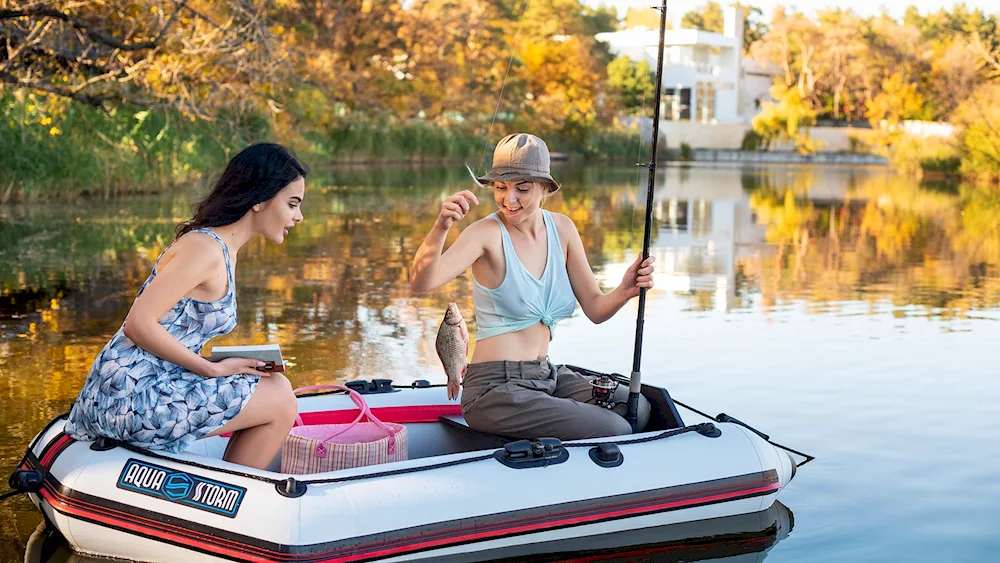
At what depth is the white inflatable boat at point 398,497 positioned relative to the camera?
13.1 ft

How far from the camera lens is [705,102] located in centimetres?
6038

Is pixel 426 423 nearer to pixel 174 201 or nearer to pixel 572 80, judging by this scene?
pixel 174 201

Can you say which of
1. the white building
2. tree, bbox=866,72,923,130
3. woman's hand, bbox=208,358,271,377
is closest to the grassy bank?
woman's hand, bbox=208,358,271,377

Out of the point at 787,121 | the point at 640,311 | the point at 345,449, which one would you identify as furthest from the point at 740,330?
the point at 787,121

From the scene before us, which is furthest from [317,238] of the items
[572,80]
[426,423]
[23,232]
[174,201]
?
[572,80]

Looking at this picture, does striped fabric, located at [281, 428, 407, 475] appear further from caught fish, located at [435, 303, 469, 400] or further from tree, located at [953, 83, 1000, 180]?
tree, located at [953, 83, 1000, 180]

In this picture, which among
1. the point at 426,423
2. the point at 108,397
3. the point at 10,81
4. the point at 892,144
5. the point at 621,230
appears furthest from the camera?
the point at 892,144

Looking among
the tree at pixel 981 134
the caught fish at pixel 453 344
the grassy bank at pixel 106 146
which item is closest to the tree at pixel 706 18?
the tree at pixel 981 134

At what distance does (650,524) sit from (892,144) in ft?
157

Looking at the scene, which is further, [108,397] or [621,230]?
[621,230]

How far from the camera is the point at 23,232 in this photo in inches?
573

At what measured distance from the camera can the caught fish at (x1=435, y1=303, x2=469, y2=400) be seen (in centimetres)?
467

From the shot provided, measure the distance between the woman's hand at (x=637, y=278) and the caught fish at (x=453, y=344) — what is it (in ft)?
2.15

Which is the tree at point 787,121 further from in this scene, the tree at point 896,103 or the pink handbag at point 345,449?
the pink handbag at point 345,449
